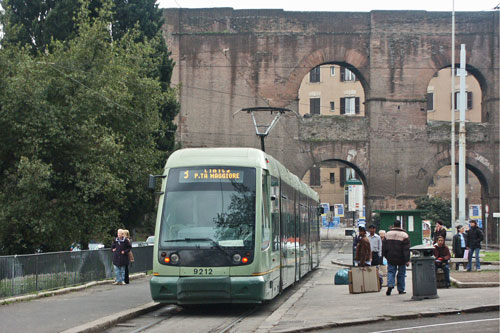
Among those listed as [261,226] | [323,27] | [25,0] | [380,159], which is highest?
[323,27]

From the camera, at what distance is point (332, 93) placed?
288 ft

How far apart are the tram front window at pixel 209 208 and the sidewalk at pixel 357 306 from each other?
167 cm

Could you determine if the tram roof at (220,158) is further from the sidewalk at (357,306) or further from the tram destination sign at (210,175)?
the sidewalk at (357,306)

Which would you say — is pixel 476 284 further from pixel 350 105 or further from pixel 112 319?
pixel 350 105

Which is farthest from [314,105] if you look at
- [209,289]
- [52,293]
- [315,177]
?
[209,289]

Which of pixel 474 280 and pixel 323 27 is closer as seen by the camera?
pixel 474 280

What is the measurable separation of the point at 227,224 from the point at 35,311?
372cm

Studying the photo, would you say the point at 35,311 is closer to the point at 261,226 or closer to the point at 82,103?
the point at 261,226

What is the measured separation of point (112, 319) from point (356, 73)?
40.9m

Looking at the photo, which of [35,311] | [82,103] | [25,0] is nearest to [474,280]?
[35,311]

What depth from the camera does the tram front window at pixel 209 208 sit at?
14438 mm

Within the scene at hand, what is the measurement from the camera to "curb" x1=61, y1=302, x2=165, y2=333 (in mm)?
11777

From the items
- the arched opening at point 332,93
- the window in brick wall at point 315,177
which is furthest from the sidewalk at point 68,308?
the arched opening at point 332,93

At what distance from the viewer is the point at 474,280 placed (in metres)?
20.1
